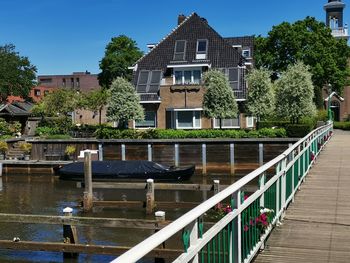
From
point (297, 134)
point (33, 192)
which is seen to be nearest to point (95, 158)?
point (33, 192)

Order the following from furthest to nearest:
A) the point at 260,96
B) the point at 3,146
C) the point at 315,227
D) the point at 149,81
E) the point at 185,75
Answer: the point at 149,81, the point at 185,75, the point at 3,146, the point at 260,96, the point at 315,227

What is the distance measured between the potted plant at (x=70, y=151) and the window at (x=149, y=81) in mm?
10321

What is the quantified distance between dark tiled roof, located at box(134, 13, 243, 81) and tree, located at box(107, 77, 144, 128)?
7509 millimetres

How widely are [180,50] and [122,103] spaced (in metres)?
10.3

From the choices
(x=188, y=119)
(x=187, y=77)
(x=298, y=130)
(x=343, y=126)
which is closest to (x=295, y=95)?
(x=298, y=130)

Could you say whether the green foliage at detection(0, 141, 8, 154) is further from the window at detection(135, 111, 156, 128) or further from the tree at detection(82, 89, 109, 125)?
the tree at detection(82, 89, 109, 125)

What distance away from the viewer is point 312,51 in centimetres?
5709

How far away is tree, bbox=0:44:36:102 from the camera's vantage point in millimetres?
70688

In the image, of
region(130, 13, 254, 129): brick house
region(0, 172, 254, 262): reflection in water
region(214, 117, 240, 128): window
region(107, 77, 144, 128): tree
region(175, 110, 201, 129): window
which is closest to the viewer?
region(0, 172, 254, 262): reflection in water

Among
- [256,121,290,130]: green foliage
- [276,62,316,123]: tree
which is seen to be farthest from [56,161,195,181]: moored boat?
[256,121,290,130]: green foliage

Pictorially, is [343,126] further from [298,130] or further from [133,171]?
[133,171]

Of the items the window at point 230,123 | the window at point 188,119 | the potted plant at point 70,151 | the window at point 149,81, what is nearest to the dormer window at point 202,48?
the window at point 149,81

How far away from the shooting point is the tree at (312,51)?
56.8 meters

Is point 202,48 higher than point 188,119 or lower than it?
higher
